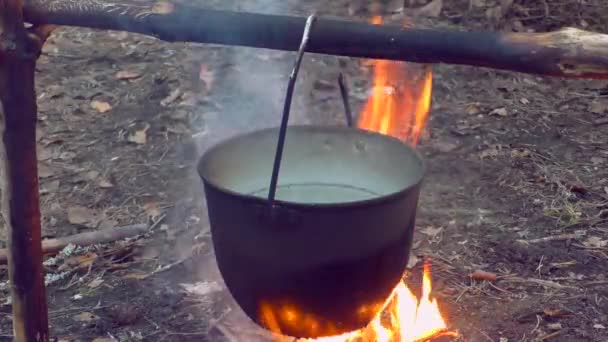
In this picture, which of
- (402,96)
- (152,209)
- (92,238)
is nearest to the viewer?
(92,238)

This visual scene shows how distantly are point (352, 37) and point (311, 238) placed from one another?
0.58 m

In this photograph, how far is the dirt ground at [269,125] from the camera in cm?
335

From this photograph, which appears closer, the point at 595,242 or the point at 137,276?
Answer: the point at 137,276

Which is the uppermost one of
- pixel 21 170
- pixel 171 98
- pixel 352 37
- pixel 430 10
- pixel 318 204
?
pixel 352 37

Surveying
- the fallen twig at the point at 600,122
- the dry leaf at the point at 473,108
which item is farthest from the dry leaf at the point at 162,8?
the fallen twig at the point at 600,122

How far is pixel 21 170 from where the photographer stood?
2572 mm

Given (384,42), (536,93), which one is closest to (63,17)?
(384,42)

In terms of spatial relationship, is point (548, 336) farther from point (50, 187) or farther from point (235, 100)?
point (235, 100)

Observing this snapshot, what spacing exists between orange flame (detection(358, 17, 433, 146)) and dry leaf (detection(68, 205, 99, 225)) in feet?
5.57

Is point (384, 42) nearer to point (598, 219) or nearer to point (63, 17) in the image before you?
point (63, 17)

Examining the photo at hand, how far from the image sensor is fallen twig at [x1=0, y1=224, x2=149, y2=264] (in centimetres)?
374

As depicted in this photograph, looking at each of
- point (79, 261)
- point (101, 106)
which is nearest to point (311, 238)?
point (79, 261)

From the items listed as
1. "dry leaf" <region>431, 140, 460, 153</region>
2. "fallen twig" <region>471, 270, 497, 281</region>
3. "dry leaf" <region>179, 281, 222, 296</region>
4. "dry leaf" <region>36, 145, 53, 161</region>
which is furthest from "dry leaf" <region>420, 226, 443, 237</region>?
"dry leaf" <region>36, 145, 53, 161</region>

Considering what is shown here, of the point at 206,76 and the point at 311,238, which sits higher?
the point at 311,238
